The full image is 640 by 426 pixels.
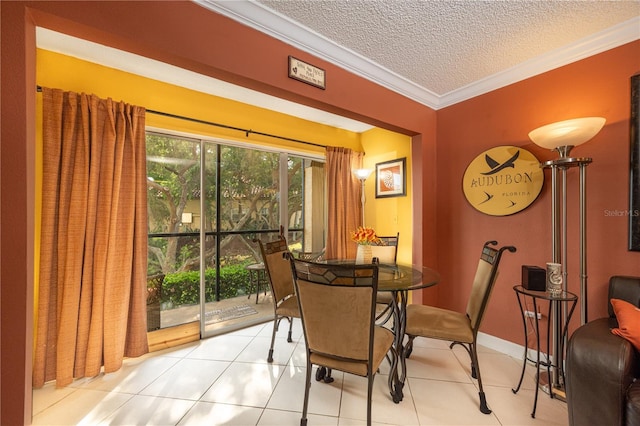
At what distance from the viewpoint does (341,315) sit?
4.48ft

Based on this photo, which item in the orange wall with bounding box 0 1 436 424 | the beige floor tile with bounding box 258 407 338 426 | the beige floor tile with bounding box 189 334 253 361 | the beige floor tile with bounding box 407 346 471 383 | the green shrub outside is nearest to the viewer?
the orange wall with bounding box 0 1 436 424

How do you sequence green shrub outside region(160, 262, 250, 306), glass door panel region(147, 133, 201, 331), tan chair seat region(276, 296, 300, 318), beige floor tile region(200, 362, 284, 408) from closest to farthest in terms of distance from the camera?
1. beige floor tile region(200, 362, 284, 408)
2. tan chair seat region(276, 296, 300, 318)
3. glass door panel region(147, 133, 201, 331)
4. green shrub outside region(160, 262, 250, 306)

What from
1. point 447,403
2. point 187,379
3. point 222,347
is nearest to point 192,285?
point 222,347

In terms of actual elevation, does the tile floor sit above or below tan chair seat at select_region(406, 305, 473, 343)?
below

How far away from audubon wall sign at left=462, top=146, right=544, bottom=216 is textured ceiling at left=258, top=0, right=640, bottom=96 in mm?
827

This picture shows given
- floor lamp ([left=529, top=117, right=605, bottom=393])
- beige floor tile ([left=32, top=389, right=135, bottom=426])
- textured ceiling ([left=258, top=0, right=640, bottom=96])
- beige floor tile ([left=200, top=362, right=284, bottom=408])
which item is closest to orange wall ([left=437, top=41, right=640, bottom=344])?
floor lamp ([left=529, top=117, right=605, bottom=393])

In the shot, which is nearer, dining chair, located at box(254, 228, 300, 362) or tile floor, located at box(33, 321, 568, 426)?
tile floor, located at box(33, 321, 568, 426)

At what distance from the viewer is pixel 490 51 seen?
206cm

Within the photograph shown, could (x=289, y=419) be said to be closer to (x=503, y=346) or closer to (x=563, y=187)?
(x=503, y=346)

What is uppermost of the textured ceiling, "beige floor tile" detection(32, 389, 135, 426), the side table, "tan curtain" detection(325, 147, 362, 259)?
the textured ceiling

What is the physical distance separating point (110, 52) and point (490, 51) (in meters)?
3.10

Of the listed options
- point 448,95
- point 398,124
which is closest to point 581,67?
point 448,95

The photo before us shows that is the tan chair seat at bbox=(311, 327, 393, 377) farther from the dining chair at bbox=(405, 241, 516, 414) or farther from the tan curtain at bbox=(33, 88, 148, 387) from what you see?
the tan curtain at bbox=(33, 88, 148, 387)

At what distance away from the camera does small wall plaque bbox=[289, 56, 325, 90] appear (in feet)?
6.06
